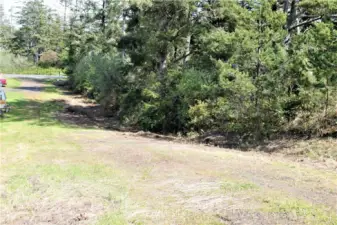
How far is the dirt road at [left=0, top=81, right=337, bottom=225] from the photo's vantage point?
5234mm

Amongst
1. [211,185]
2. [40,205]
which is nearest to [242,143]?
[211,185]

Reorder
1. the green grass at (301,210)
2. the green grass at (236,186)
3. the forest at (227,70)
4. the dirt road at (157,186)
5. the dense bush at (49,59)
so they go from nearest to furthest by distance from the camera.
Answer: the green grass at (301,210)
the dirt road at (157,186)
the green grass at (236,186)
the forest at (227,70)
the dense bush at (49,59)

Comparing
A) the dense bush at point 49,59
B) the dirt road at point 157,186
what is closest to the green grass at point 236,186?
the dirt road at point 157,186

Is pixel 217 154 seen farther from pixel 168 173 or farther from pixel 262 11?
pixel 262 11

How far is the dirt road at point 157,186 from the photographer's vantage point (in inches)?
206

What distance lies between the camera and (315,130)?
428 inches

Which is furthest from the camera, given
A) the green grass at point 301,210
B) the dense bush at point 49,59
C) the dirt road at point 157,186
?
the dense bush at point 49,59

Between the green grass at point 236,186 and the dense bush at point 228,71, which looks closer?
the green grass at point 236,186

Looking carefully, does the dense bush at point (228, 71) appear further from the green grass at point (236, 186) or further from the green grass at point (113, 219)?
the green grass at point (113, 219)

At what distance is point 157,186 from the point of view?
6754 mm

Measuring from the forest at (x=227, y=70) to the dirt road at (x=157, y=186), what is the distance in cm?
Result: 217

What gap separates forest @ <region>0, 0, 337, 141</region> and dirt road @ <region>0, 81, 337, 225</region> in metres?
2.17

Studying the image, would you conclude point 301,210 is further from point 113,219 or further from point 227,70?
point 227,70

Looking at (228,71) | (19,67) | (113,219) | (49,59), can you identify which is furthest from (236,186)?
(49,59)
